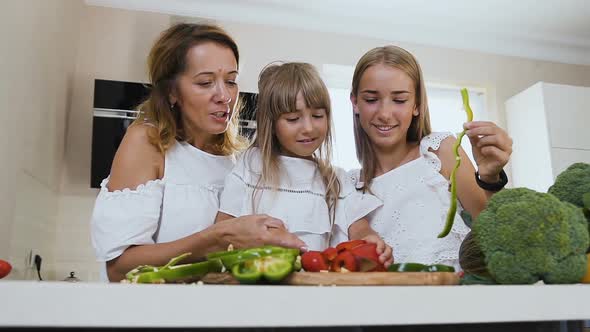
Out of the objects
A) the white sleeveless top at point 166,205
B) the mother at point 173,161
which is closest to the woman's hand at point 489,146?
the mother at point 173,161

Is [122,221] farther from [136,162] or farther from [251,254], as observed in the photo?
[251,254]

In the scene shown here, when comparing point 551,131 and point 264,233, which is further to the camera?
point 551,131

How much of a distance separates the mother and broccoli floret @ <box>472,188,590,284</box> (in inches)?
22.4

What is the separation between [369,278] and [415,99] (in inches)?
34.8

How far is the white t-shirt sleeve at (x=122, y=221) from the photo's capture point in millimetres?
1130

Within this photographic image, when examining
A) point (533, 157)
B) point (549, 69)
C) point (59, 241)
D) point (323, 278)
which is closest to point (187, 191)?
point (323, 278)

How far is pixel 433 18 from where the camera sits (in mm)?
3674

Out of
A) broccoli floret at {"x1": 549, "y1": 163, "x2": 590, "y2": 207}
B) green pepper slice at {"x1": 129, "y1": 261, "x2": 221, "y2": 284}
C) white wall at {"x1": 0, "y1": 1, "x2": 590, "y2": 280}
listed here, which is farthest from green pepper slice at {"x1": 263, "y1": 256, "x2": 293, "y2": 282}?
white wall at {"x1": 0, "y1": 1, "x2": 590, "y2": 280}

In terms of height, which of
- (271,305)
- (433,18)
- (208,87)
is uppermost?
(433,18)

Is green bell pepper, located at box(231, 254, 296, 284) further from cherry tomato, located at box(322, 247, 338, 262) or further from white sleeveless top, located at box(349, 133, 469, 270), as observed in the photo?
white sleeveless top, located at box(349, 133, 469, 270)

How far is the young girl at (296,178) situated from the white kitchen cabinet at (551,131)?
2656 millimetres

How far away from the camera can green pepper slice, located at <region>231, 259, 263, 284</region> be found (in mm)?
562

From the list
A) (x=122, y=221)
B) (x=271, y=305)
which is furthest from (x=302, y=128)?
(x=271, y=305)

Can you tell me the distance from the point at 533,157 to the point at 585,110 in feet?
1.57
